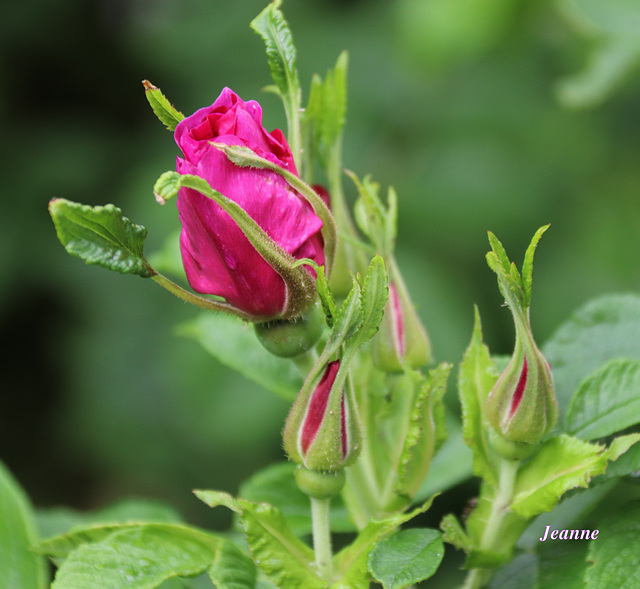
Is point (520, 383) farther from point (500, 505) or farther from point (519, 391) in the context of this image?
point (500, 505)

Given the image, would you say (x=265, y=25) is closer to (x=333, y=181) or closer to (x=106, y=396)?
(x=333, y=181)

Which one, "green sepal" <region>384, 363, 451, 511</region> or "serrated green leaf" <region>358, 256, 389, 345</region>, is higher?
"serrated green leaf" <region>358, 256, 389, 345</region>

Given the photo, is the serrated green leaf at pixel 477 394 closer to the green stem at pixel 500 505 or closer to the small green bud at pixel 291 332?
the green stem at pixel 500 505

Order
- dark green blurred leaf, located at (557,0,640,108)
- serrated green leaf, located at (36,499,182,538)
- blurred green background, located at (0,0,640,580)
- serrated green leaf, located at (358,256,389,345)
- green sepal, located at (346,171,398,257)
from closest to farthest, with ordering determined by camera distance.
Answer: serrated green leaf, located at (358,256,389,345) → green sepal, located at (346,171,398,257) → serrated green leaf, located at (36,499,182,538) → dark green blurred leaf, located at (557,0,640,108) → blurred green background, located at (0,0,640,580)

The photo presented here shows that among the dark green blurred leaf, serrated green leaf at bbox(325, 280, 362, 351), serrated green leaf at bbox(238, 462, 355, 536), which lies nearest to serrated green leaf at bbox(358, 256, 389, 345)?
serrated green leaf at bbox(325, 280, 362, 351)

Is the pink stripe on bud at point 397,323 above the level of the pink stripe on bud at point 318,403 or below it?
above

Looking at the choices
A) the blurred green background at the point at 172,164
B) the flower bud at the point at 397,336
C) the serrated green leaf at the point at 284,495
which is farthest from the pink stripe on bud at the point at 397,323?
the blurred green background at the point at 172,164

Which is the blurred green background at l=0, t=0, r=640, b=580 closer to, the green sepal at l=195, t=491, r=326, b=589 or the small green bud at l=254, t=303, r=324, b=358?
the small green bud at l=254, t=303, r=324, b=358

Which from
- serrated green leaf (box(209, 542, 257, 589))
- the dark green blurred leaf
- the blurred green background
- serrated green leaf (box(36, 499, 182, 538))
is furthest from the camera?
the blurred green background
